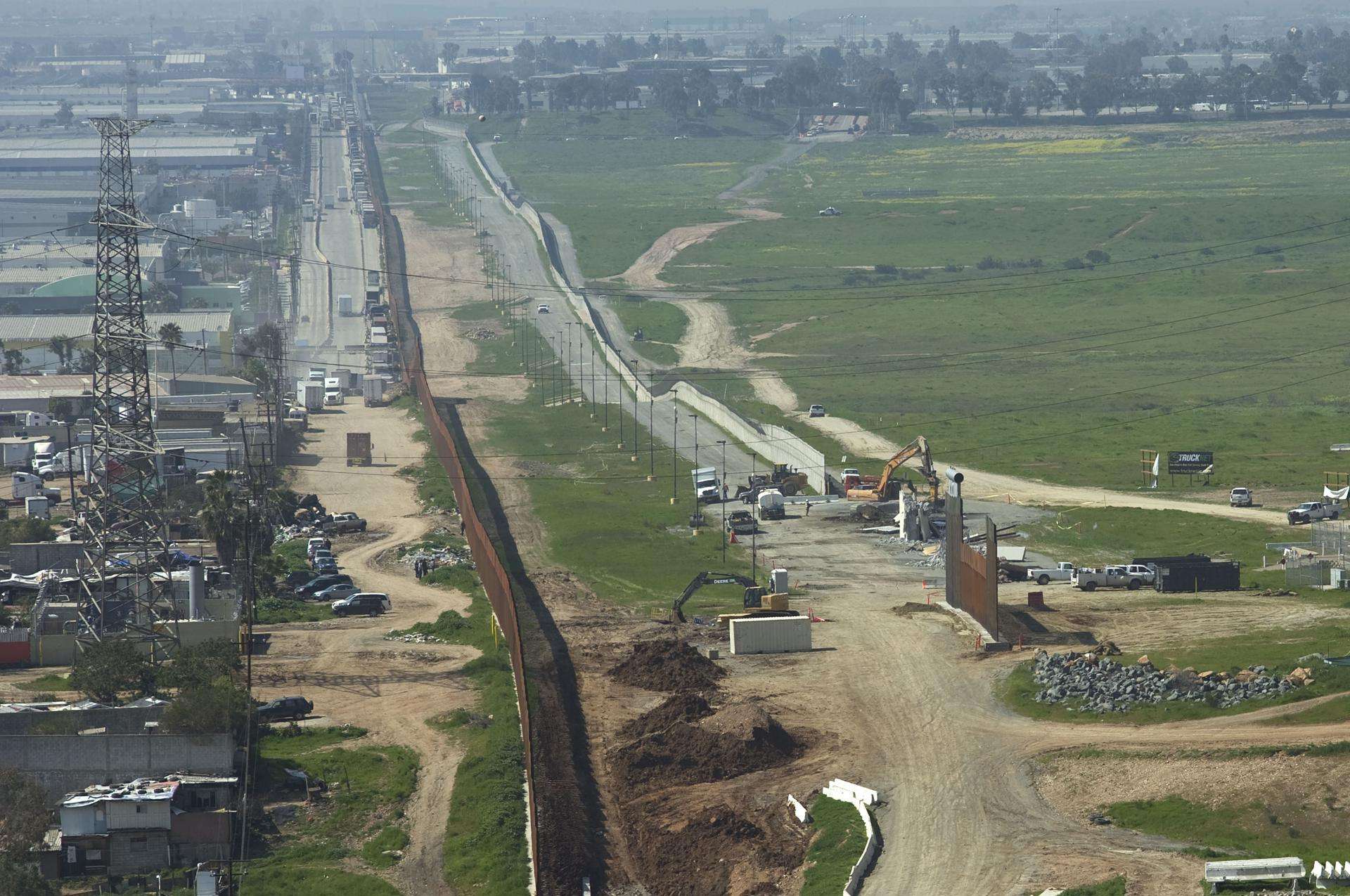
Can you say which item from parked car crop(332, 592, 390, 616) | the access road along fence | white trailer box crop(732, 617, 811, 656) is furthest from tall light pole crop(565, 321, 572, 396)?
white trailer box crop(732, 617, 811, 656)

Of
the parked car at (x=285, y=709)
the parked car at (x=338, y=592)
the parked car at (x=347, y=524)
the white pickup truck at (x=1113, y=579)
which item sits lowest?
the parked car at (x=347, y=524)

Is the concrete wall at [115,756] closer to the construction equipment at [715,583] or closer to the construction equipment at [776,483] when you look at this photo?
the construction equipment at [715,583]

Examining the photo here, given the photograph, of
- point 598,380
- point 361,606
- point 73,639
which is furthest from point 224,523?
point 598,380

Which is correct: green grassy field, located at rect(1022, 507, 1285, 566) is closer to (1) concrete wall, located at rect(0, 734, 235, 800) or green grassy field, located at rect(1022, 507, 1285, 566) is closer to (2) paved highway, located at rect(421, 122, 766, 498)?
(2) paved highway, located at rect(421, 122, 766, 498)

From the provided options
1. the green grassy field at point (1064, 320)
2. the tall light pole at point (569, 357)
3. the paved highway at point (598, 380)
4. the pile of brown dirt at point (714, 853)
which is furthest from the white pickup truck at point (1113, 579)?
Result: the tall light pole at point (569, 357)

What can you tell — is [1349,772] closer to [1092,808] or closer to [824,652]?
[1092,808]

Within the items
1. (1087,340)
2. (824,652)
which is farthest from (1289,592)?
(1087,340)
